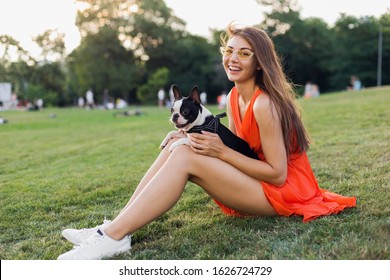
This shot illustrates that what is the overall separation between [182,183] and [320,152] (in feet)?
12.8

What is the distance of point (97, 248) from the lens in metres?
2.85

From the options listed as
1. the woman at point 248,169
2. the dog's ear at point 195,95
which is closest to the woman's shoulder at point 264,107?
the woman at point 248,169

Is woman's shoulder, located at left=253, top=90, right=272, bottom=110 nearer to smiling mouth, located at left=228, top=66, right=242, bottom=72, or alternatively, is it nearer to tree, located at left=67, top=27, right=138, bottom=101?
smiling mouth, located at left=228, top=66, right=242, bottom=72

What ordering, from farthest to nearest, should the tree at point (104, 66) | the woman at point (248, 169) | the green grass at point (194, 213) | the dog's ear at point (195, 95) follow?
the tree at point (104, 66)
the dog's ear at point (195, 95)
the woman at point (248, 169)
the green grass at point (194, 213)

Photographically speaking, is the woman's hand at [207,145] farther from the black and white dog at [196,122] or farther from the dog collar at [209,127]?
the dog collar at [209,127]

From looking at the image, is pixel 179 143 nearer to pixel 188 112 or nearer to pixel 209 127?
pixel 209 127

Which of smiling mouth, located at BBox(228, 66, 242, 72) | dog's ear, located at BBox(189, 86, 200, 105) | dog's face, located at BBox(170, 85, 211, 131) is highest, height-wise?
smiling mouth, located at BBox(228, 66, 242, 72)

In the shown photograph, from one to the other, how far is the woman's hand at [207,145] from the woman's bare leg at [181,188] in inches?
1.4

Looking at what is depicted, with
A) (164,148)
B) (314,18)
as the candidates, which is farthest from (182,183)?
(314,18)

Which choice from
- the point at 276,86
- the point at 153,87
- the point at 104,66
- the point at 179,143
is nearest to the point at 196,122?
the point at 179,143

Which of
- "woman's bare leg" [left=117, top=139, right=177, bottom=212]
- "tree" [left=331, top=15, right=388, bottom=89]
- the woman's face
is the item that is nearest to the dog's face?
"woman's bare leg" [left=117, top=139, right=177, bottom=212]

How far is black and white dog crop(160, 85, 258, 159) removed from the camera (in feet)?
10.6

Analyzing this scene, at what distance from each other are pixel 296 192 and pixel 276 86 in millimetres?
789

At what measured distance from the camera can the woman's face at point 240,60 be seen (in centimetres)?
322
